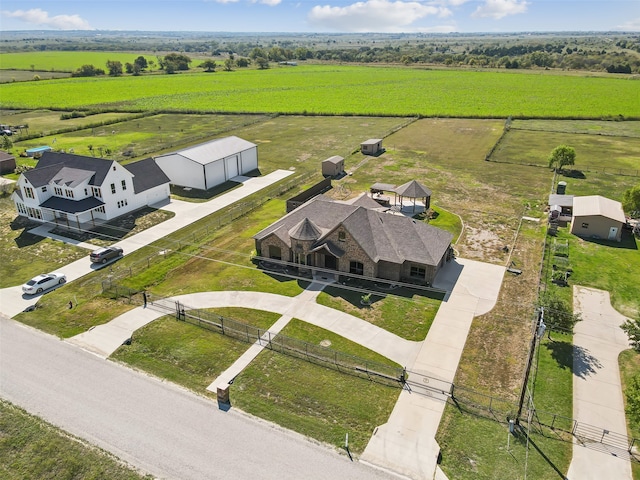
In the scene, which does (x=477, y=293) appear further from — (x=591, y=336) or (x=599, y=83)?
(x=599, y=83)

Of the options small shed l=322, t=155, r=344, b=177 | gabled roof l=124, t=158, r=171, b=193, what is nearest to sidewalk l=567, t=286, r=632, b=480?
small shed l=322, t=155, r=344, b=177

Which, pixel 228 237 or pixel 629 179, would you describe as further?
pixel 629 179

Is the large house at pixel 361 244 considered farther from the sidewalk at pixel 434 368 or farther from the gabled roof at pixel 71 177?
the gabled roof at pixel 71 177

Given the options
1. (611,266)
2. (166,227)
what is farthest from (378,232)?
(166,227)

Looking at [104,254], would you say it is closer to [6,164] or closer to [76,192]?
[76,192]

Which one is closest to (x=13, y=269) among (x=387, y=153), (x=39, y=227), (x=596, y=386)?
(x=39, y=227)
